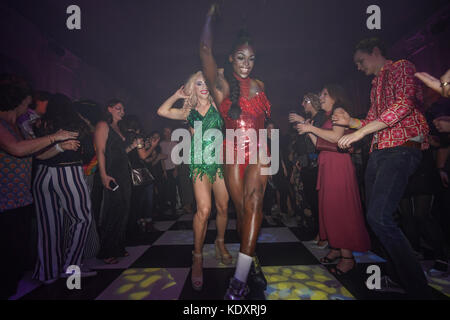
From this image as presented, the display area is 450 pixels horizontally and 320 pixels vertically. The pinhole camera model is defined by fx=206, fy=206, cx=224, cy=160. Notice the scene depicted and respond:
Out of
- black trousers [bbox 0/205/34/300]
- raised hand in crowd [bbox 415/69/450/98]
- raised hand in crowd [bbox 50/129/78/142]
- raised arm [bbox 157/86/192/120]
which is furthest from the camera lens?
Answer: raised arm [bbox 157/86/192/120]

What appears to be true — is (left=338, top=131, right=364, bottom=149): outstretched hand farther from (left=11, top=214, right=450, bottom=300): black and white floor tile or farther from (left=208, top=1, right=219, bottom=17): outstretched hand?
(left=208, top=1, right=219, bottom=17): outstretched hand

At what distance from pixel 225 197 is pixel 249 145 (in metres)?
0.55

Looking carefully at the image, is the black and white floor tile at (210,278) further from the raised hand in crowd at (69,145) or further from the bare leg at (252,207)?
the raised hand in crowd at (69,145)

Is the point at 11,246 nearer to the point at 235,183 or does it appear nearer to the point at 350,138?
the point at 235,183

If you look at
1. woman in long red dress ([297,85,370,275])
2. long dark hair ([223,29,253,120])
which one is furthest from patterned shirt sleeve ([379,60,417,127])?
long dark hair ([223,29,253,120])

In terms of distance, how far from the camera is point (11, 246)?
3.95ft

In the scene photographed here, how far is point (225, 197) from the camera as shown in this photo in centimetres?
161

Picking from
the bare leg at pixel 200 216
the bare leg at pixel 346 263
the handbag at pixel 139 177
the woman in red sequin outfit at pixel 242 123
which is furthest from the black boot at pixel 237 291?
the handbag at pixel 139 177

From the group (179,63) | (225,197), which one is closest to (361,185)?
(225,197)

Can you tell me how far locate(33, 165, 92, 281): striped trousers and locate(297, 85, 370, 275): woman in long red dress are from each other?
5.29ft

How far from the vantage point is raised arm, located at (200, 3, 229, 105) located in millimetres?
1066

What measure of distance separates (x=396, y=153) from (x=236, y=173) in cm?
85

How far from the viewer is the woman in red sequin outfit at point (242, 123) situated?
3.54ft

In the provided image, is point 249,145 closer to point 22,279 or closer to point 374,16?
point 22,279
